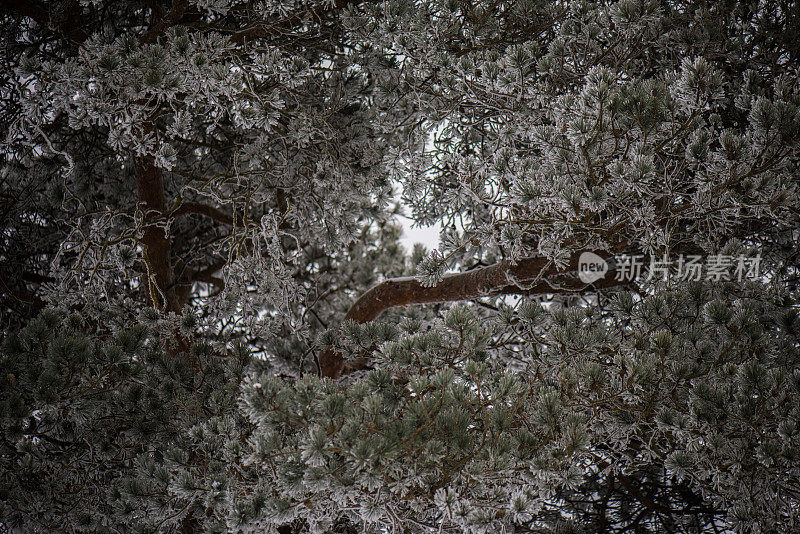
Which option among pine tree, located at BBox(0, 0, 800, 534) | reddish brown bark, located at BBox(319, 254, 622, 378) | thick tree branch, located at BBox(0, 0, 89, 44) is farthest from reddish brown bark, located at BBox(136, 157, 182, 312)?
reddish brown bark, located at BBox(319, 254, 622, 378)

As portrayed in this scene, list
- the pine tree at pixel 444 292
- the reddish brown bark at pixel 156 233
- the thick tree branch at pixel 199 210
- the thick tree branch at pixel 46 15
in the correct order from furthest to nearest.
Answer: the thick tree branch at pixel 199 210
the reddish brown bark at pixel 156 233
the thick tree branch at pixel 46 15
the pine tree at pixel 444 292

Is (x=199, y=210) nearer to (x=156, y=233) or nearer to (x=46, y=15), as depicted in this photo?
(x=156, y=233)

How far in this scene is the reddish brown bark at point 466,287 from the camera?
3.31 metres

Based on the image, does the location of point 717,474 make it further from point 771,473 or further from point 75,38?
A: point 75,38

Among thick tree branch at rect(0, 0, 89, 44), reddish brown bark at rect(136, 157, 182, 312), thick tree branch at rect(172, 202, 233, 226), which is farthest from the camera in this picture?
thick tree branch at rect(172, 202, 233, 226)

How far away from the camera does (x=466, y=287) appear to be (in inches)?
142

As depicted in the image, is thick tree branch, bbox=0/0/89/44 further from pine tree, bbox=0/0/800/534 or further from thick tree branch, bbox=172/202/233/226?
thick tree branch, bbox=172/202/233/226

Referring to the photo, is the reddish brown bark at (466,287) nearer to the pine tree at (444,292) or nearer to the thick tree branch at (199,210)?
the pine tree at (444,292)

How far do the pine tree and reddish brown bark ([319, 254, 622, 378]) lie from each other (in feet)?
0.06

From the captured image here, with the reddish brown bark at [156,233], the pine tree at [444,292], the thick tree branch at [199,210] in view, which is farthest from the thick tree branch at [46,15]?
the thick tree branch at [199,210]

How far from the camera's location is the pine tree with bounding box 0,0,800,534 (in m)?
2.11

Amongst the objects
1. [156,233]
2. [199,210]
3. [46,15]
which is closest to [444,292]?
[199,210]

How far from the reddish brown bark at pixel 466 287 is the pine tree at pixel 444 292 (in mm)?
17

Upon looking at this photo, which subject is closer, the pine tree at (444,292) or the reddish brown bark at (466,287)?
the pine tree at (444,292)
